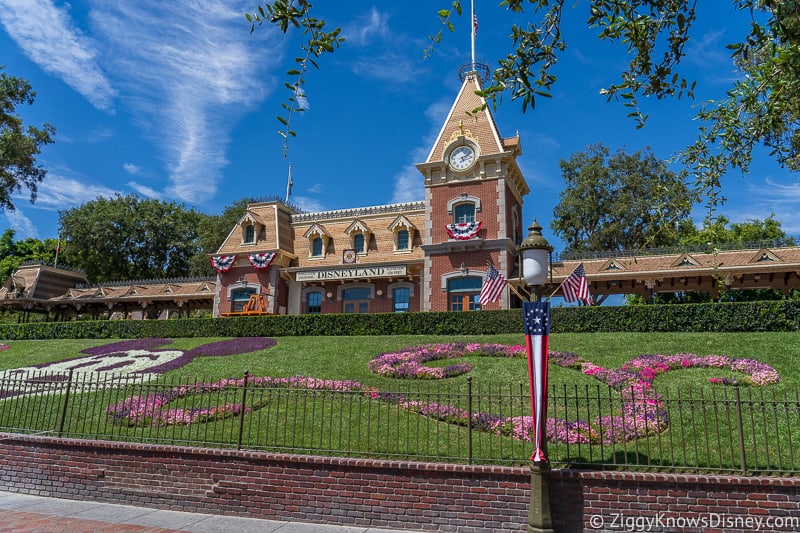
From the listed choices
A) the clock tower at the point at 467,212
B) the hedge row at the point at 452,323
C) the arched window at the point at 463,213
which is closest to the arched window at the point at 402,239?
the clock tower at the point at 467,212

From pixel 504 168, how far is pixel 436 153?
162 inches

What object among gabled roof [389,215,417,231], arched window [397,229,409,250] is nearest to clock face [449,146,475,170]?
gabled roof [389,215,417,231]

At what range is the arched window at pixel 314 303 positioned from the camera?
32531 mm

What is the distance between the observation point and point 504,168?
90.8 ft

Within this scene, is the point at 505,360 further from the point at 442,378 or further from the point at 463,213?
the point at 463,213

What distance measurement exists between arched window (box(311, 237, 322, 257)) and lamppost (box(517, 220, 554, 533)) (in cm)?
2581

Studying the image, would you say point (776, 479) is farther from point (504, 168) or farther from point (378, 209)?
point (378, 209)

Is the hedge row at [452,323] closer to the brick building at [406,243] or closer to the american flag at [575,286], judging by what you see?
the brick building at [406,243]

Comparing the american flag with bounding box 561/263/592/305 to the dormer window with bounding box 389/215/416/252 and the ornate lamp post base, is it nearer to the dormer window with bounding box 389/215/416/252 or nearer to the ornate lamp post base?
the ornate lamp post base

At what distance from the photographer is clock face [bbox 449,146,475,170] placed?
2848 centimetres

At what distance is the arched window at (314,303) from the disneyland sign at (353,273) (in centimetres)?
152

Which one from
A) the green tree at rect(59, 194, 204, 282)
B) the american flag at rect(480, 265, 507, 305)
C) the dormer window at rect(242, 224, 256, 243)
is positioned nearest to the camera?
the american flag at rect(480, 265, 507, 305)

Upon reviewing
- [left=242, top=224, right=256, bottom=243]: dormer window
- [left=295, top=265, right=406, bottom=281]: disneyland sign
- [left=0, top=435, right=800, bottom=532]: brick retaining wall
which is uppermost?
[left=242, top=224, right=256, bottom=243]: dormer window

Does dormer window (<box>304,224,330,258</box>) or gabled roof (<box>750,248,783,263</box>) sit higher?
dormer window (<box>304,224,330,258</box>)
